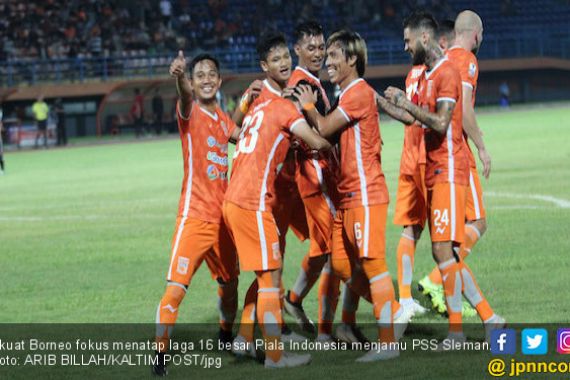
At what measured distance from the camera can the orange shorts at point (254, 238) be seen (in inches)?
328

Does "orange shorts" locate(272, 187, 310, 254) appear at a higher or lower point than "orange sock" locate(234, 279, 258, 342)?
higher

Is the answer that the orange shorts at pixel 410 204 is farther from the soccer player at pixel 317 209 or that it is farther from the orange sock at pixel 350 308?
the orange sock at pixel 350 308

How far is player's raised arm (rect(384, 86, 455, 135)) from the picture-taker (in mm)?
8516

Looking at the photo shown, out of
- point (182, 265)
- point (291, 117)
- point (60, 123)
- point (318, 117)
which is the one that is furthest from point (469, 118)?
point (60, 123)

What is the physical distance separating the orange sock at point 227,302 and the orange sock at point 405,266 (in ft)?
5.22

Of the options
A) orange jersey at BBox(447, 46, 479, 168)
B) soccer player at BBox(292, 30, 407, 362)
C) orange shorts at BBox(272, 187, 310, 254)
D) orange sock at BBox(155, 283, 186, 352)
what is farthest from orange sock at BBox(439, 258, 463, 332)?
orange sock at BBox(155, 283, 186, 352)

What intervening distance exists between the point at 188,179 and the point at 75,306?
3347mm

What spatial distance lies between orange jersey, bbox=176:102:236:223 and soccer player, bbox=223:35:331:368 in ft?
0.74

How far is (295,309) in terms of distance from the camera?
10062 mm

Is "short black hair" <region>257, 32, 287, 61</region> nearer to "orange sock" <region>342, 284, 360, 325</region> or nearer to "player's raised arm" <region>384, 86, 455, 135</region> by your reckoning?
"player's raised arm" <region>384, 86, 455, 135</region>

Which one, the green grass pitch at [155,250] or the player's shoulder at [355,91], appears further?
the green grass pitch at [155,250]

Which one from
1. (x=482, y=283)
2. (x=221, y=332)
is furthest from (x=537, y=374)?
(x=482, y=283)

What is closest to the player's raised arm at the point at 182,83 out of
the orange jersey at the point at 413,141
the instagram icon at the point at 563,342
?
the orange jersey at the point at 413,141

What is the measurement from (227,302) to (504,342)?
220cm
